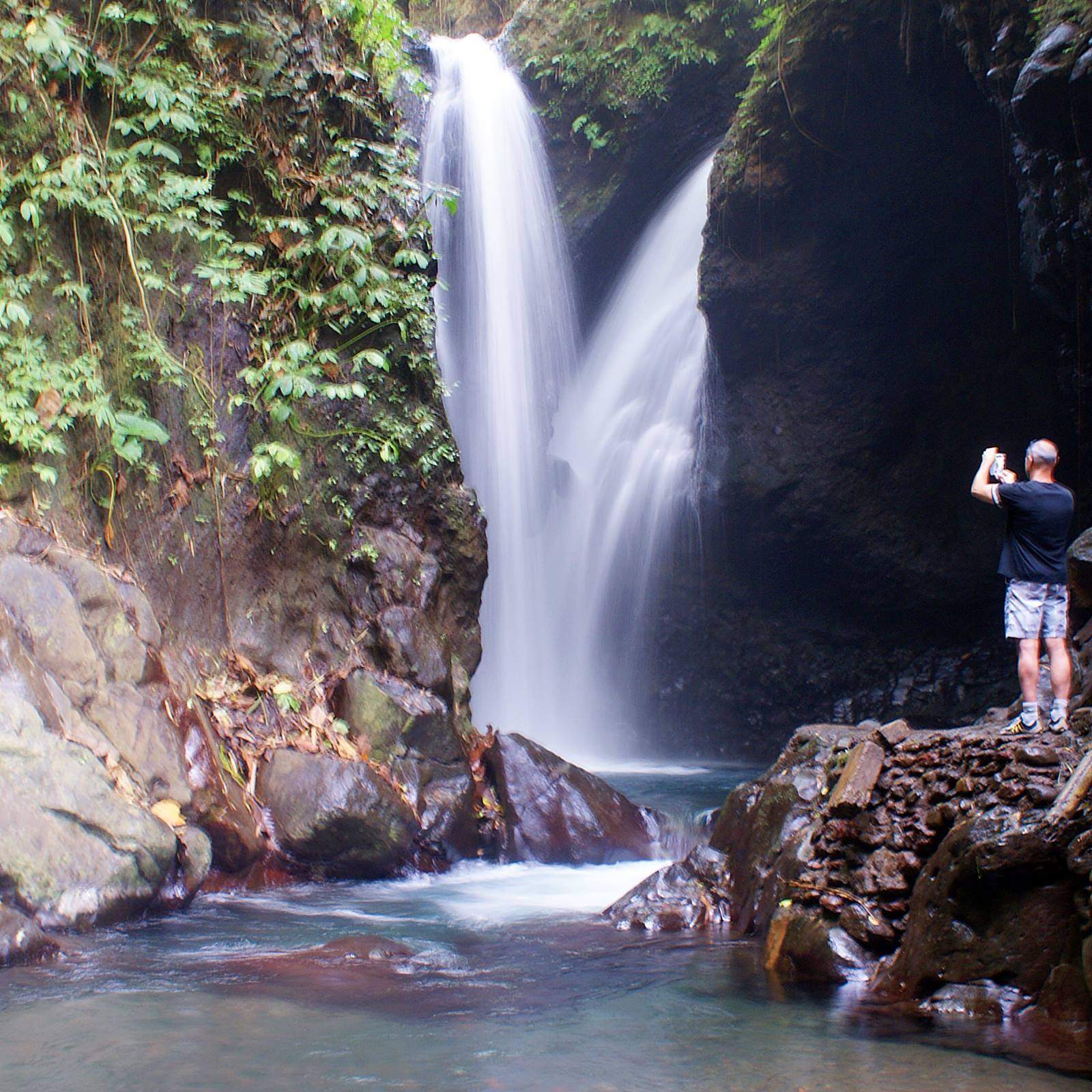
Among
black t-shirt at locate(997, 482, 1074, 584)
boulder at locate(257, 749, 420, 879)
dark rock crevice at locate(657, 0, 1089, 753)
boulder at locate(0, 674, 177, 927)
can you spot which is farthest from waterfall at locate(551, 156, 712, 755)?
boulder at locate(0, 674, 177, 927)

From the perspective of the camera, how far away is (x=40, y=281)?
21.8 ft

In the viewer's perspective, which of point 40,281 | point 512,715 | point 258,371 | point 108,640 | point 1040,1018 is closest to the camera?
point 1040,1018

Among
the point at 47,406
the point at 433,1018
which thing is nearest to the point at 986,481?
the point at 433,1018

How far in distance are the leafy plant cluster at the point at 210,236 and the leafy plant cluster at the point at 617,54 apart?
7892mm

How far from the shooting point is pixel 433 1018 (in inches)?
147

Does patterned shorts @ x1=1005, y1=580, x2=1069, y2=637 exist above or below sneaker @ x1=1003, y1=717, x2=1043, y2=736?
above

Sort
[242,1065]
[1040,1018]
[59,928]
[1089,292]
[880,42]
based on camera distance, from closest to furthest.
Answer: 1. [242,1065]
2. [1040,1018]
3. [59,928]
4. [1089,292]
5. [880,42]

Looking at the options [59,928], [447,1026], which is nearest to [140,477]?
[59,928]

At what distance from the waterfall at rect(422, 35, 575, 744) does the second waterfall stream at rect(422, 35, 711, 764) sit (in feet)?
0.09

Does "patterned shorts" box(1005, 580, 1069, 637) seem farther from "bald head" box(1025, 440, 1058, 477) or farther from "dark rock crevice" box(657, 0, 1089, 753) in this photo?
"dark rock crevice" box(657, 0, 1089, 753)

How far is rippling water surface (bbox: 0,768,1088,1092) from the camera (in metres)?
3.08

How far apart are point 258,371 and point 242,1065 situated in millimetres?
5596

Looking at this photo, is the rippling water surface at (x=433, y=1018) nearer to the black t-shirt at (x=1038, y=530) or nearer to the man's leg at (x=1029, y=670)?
the man's leg at (x=1029, y=670)

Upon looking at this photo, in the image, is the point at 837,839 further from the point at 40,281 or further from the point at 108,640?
the point at 40,281
